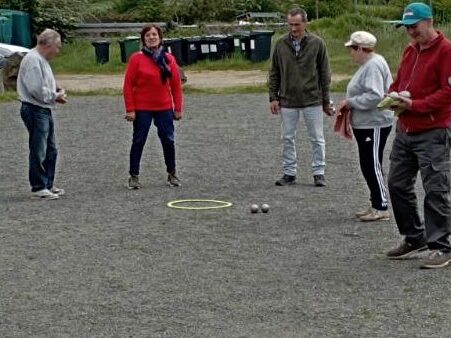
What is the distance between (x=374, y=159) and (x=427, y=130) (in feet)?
5.92

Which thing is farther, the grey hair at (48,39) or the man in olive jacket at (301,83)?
the man in olive jacket at (301,83)

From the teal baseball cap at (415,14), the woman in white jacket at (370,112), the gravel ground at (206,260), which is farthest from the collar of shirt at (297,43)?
the teal baseball cap at (415,14)

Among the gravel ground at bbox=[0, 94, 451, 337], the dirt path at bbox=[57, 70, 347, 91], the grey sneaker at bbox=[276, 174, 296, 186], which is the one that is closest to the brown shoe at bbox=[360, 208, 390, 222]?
the gravel ground at bbox=[0, 94, 451, 337]

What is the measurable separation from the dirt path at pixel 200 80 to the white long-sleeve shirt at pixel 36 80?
14941 millimetres

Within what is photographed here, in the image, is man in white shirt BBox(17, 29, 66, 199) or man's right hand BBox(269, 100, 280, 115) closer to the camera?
man in white shirt BBox(17, 29, 66, 199)

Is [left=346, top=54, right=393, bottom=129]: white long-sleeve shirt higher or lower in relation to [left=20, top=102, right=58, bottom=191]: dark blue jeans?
higher

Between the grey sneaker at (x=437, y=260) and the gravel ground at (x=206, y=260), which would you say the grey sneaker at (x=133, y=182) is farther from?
the grey sneaker at (x=437, y=260)

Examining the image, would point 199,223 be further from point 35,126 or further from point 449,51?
point 449,51

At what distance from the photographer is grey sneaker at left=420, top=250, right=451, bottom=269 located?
8.23m

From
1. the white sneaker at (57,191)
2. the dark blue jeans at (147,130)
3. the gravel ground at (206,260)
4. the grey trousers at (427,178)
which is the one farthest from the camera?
the dark blue jeans at (147,130)

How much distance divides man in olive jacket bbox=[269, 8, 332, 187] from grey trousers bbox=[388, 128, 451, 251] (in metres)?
3.54

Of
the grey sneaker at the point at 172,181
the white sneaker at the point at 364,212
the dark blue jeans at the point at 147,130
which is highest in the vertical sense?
the dark blue jeans at the point at 147,130

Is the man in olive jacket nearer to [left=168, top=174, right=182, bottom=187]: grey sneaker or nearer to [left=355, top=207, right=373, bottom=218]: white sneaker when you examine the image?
[left=168, top=174, right=182, bottom=187]: grey sneaker

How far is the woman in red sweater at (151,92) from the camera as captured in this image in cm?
1209
